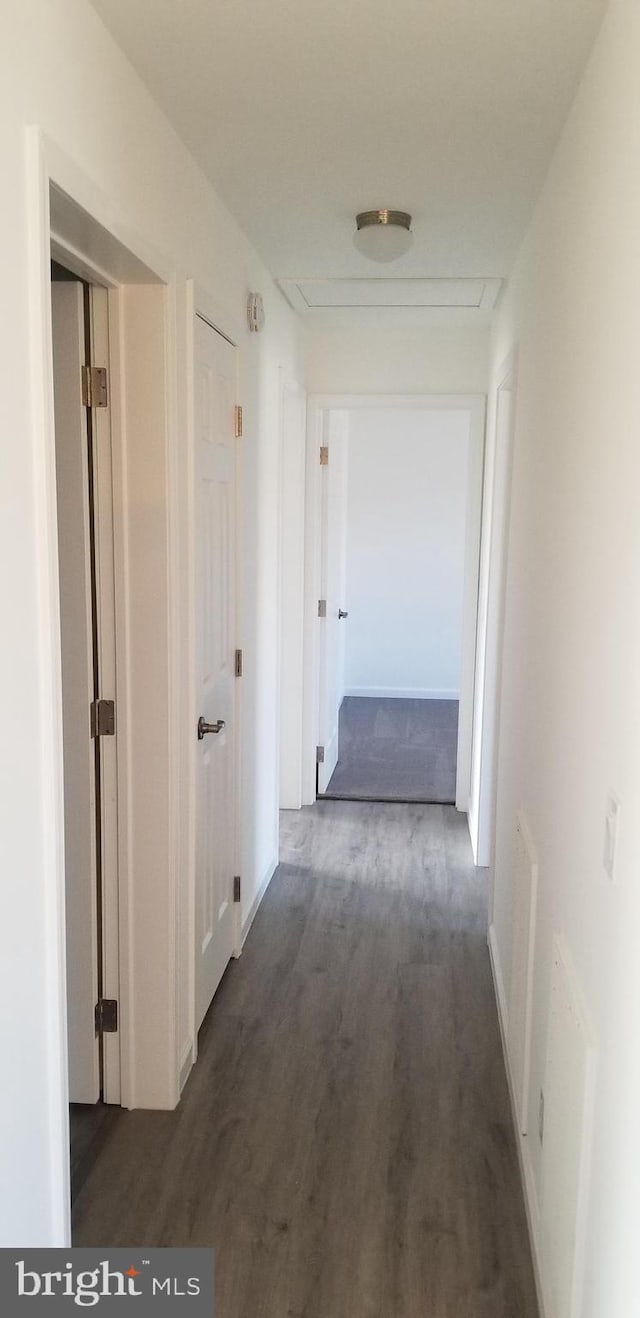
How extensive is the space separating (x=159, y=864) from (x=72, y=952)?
1.05 feet

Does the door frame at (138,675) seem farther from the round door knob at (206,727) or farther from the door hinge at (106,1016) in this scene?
the round door knob at (206,727)

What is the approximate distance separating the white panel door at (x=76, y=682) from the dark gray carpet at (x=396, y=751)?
109 inches

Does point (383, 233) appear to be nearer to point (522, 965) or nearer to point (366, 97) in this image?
point (366, 97)

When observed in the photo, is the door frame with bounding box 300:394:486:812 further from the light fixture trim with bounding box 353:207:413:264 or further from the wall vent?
the wall vent

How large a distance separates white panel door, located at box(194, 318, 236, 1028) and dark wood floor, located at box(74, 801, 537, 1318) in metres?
0.28

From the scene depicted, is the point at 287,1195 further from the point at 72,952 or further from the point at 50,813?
the point at 50,813

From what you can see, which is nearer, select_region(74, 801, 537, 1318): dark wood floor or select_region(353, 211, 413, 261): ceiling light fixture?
select_region(74, 801, 537, 1318): dark wood floor

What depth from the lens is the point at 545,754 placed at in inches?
84.0

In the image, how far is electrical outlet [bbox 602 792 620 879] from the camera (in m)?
1.35

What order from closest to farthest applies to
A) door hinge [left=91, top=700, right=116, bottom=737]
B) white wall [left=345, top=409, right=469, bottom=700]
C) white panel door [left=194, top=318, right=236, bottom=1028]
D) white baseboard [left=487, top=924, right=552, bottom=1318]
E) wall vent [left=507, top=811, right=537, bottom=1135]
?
white baseboard [left=487, top=924, right=552, bottom=1318]
wall vent [left=507, top=811, right=537, bottom=1135]
door hinge [left=91, top=700, right=116, bottom=737]
white panel door [left=194, top=318, right=236, bottom=1028]
white wall [left=345, top=409, right=469, bottom=700]

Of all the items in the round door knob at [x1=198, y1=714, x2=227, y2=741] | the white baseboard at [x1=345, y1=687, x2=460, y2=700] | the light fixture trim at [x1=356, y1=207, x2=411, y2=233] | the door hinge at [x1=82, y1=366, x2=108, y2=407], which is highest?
the light fixture trim at [x1=356, y1=207, x2=411, y2=233]

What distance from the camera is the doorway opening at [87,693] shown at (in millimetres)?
2203
